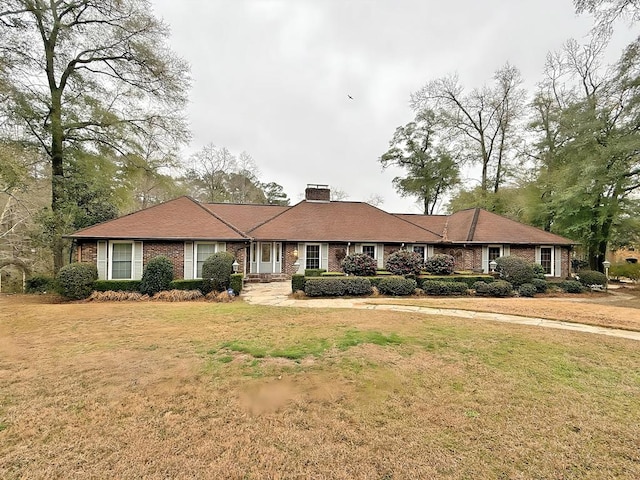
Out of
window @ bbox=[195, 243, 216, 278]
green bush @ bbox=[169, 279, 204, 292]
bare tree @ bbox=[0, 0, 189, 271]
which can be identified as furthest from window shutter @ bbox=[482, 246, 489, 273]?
bare tree @ bbox=[0, 0, 189, 271]

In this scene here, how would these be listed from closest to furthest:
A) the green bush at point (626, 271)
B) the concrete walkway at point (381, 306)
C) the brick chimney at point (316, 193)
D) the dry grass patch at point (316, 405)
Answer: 1. the dry grass patch at point (316, 405)
2. the concrete walkway at point (381, 306)
3. the green bush at point (626, 271)
4. the brick chimney at point (316, 193)

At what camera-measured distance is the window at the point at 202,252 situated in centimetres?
1417

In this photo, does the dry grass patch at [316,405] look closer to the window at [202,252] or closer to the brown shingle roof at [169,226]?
the brown shingle roof at [169,226]

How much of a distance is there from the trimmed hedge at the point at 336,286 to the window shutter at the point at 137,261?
25.5 ft

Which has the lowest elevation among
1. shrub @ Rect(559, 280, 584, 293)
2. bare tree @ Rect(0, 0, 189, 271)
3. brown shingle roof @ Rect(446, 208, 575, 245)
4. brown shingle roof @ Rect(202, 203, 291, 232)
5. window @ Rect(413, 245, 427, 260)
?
shrub @ Rect(559, 280, 584, 293)

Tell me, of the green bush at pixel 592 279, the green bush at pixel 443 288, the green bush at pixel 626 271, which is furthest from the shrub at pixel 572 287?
the green bush at pixel 626 271

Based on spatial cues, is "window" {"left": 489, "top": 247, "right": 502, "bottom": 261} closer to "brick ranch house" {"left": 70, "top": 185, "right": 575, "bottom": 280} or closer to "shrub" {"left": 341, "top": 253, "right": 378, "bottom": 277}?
"brick ranch house" {"left": 70, "top": 185, "right": 575, "bottom": 280}

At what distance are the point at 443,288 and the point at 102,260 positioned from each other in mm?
15358

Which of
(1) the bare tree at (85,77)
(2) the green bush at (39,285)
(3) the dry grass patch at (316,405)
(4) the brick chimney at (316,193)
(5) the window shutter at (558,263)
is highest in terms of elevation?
(1) the bare tree at (85,77)

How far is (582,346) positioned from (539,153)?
2196 centimetres

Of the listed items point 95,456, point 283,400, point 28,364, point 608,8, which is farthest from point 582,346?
point 608,8

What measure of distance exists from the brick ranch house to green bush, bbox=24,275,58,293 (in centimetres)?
178

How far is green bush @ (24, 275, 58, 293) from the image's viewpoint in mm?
13094

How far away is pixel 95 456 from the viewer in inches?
105
